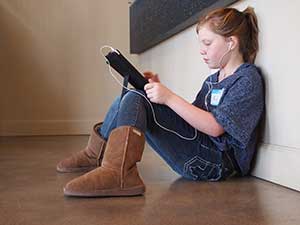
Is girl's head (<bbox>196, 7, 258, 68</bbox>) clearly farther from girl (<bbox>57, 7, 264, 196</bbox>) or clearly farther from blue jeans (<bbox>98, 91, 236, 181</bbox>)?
blue jeans (<bbox>98, 91, 236, 181</bbox>)

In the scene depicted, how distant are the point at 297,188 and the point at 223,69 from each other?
39 centimetres

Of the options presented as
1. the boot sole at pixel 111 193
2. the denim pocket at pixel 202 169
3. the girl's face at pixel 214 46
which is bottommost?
the denim pocket at pixel 202 169

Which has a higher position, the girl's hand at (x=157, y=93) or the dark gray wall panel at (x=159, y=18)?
the dark gray wall panel at (x=159, y=18)

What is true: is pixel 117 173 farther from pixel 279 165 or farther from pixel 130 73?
pixel 279 165

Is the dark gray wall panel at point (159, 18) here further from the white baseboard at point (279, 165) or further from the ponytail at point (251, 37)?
the white baseboard at point (279, 165)

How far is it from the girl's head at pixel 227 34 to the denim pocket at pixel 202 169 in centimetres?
27

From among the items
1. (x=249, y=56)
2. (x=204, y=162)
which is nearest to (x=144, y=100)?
(x=204, y=162)

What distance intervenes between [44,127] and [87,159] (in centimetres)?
166

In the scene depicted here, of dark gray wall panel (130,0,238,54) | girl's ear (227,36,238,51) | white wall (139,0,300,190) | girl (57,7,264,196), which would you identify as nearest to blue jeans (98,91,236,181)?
girl (57,7,264,196)

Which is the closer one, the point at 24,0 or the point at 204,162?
A: the point at 204,162

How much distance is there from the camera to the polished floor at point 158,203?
0.90 meters

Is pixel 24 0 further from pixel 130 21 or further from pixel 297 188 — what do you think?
pixel 297 188

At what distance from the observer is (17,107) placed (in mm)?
3119

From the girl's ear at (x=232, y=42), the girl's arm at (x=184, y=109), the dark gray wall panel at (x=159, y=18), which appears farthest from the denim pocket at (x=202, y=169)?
the dark gray wall panel at (x=159, y=18)
